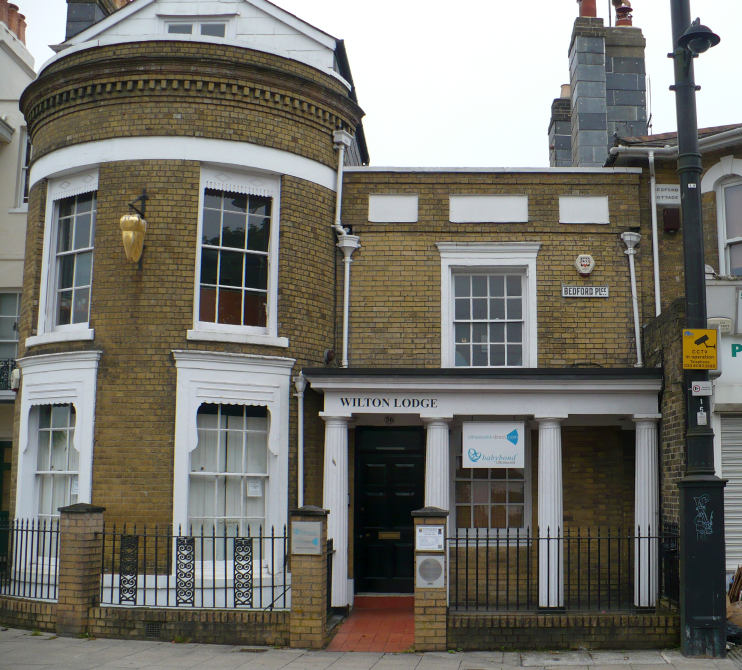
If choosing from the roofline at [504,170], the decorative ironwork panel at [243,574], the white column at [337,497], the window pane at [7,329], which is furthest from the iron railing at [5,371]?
the roofline at [504,170]

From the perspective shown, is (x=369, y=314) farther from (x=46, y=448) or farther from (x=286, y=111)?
(x=46, y=448)

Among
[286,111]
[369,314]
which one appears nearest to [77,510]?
[369,314]

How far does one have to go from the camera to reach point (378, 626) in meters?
11.3

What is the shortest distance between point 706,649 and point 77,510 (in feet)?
24.4

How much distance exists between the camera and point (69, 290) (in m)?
12.6

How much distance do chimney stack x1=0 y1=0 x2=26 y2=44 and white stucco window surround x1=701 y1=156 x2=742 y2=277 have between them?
14.7 meters

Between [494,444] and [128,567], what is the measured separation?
16.8 feet

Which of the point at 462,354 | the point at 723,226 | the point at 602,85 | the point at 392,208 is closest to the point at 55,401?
the point at 392,208

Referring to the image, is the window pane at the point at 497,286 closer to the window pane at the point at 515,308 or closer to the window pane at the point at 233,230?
the window pane at the point at 515,308

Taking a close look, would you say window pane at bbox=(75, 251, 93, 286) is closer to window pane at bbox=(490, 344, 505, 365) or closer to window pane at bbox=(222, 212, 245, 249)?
→ window pane at bbox=(222, 212, 245, 249)

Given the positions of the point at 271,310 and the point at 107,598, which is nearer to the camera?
the point at 107,598

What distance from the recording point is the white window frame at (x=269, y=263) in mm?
11953

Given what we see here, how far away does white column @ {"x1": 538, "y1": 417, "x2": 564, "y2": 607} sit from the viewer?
11203 millimetres

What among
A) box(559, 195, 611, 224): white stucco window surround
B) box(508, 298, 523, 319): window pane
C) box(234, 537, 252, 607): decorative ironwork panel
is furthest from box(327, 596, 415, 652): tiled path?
box(559, 195, 611, 224): white stucco window surround
